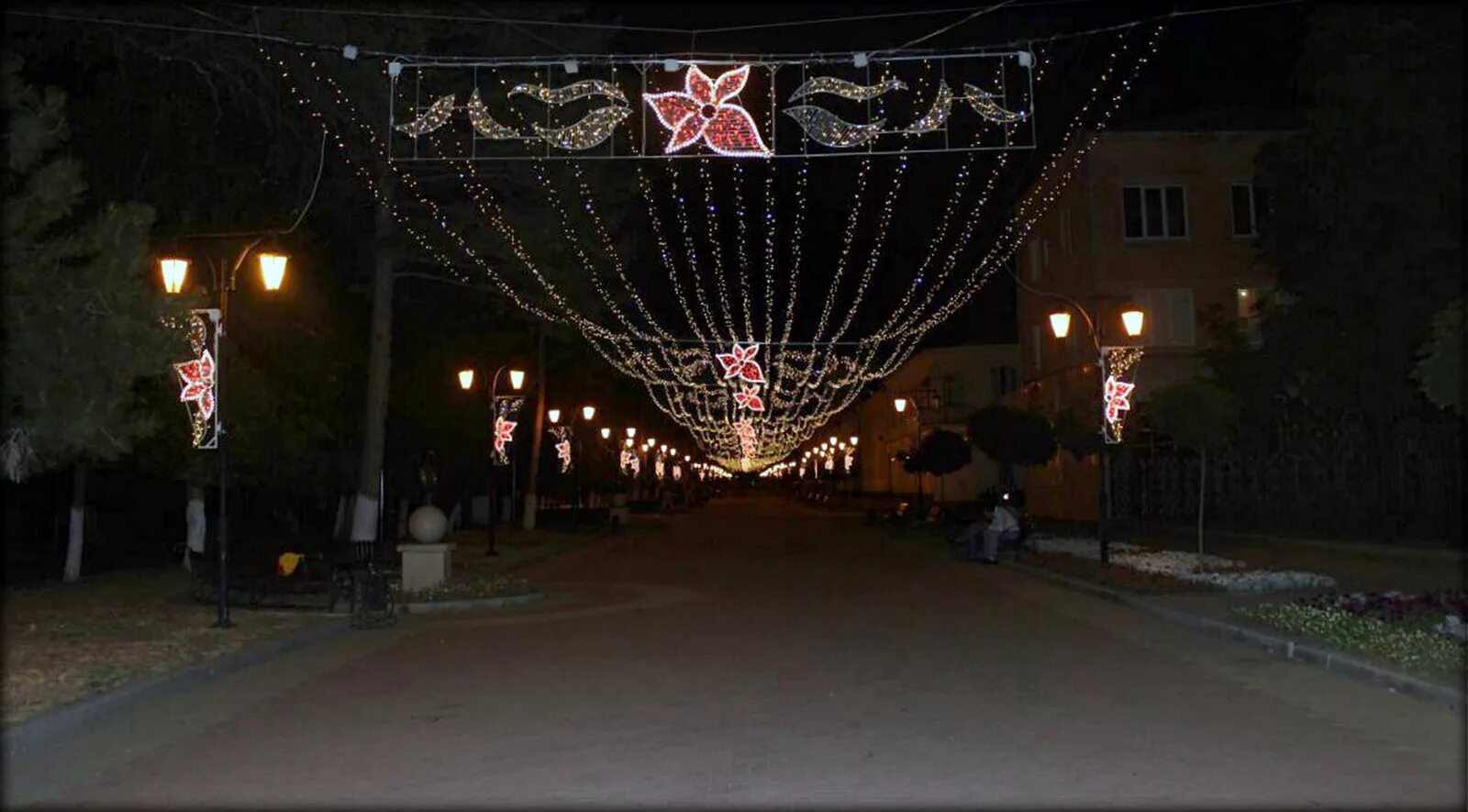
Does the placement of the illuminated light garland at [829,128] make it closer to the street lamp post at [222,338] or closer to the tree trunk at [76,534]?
the street lamp post at [222,338]

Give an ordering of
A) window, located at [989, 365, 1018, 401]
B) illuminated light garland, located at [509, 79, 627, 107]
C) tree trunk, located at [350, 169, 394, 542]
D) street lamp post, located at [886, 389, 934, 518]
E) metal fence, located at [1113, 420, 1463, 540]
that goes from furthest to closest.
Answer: window, located at [989, 365, 1018, 401], street lamp post, located at [886, 389, 934, 518], metal fence, located at [1113, 420, 1463, 540], tree trunk, located at [350, 169, 394, 542], illuminated light garland, located at [509, 79, 627, 107]

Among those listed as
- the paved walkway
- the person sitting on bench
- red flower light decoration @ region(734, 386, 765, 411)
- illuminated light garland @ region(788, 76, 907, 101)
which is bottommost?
the paved walkway

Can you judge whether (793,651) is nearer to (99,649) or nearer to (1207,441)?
(99,649)

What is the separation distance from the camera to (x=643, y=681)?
43.3 ft

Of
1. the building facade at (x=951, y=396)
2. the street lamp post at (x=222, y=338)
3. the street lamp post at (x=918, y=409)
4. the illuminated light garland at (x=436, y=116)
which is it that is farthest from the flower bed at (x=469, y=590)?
the building facade at (x=951, y=396)

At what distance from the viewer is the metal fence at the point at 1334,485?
97.5 ft

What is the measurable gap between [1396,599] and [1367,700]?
508 cm

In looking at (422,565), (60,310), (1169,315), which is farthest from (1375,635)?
(1169,315)

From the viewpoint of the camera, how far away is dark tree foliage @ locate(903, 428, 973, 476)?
51.1m

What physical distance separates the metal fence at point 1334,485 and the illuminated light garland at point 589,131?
21.0m

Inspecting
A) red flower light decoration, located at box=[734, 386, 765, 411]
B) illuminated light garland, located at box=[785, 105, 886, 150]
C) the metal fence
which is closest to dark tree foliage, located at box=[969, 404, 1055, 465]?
the metal fence

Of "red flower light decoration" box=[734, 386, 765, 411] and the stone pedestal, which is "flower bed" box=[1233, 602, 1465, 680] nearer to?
the stone pedestal

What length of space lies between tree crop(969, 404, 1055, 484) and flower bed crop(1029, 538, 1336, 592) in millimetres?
9022

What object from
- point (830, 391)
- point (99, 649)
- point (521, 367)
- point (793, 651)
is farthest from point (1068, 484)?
point (99, 649)
